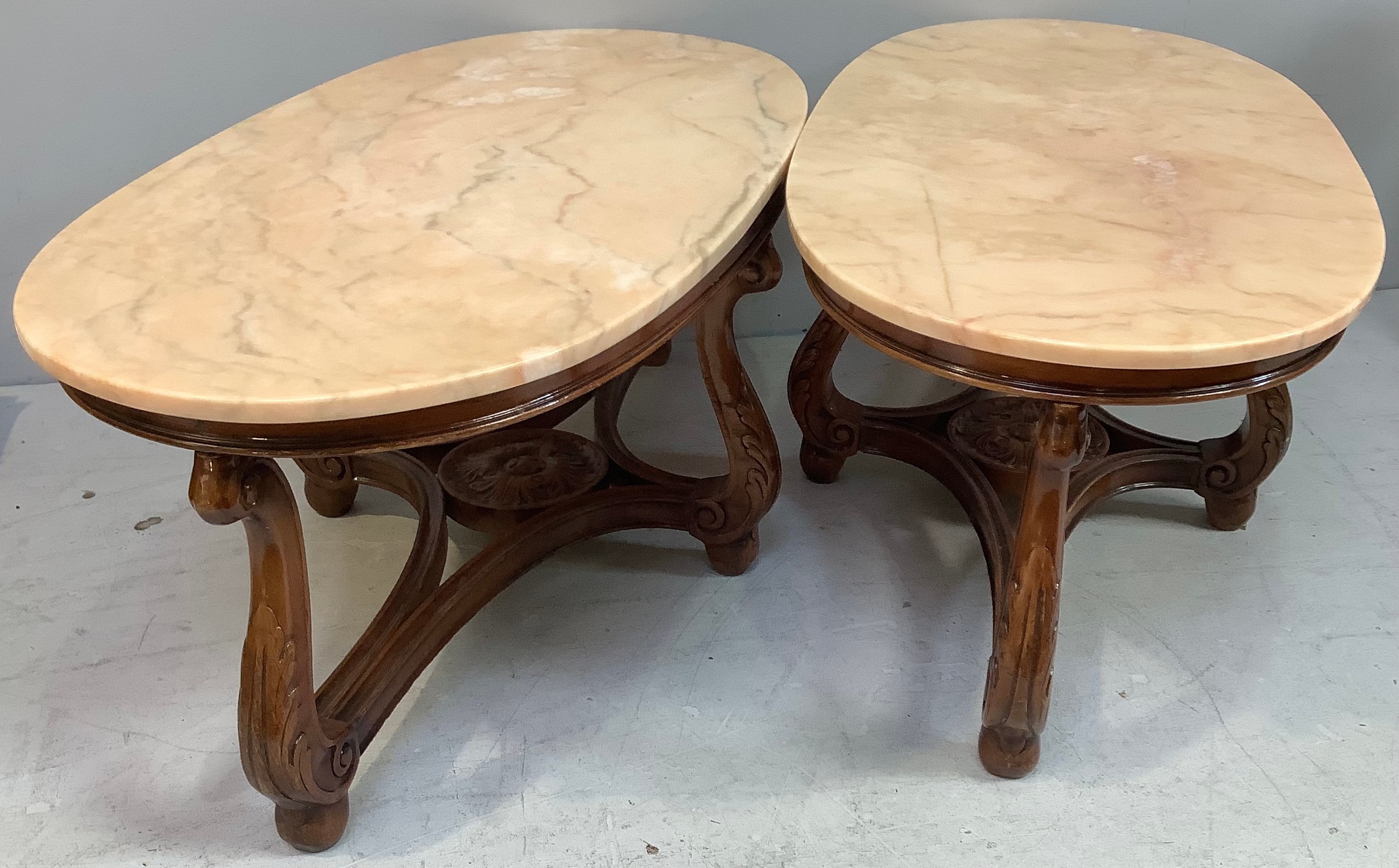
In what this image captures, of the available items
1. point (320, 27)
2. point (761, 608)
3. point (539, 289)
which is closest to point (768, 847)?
point (761, 608)

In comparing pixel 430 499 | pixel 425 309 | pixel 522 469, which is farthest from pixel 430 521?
pixel 425 309

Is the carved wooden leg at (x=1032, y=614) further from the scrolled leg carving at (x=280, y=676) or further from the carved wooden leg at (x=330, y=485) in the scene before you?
the carved wooden leg at (x=330, y=485)

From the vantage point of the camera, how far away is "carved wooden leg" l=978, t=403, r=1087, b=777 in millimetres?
1171

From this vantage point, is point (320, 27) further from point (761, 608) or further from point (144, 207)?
point (761, 608)

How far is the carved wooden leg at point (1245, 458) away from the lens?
1655mm

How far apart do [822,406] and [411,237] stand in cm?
82

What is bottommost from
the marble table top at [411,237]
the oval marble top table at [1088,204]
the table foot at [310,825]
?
the table foot at [310,825]

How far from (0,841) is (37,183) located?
131 centimetres

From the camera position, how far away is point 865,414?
72.7 inches

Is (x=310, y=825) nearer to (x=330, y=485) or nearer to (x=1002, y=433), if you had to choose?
(x=330, y=485)

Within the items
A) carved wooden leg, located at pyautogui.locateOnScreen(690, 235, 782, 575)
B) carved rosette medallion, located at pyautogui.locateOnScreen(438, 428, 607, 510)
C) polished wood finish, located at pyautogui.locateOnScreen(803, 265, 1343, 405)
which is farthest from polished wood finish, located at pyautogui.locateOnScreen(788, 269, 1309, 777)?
carved rosette medallion, located at pyautogui.locateOnScreen(438, 428, 607, 510)

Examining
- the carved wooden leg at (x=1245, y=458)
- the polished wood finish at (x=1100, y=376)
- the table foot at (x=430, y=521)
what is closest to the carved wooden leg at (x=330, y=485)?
the table foot at (x=430, y=521)

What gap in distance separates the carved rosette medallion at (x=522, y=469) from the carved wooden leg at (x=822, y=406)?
33cm

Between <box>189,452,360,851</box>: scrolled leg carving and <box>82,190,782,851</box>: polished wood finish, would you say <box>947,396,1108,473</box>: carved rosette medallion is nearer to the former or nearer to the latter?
<box>82,190,782,851</box>: polished wood finish
